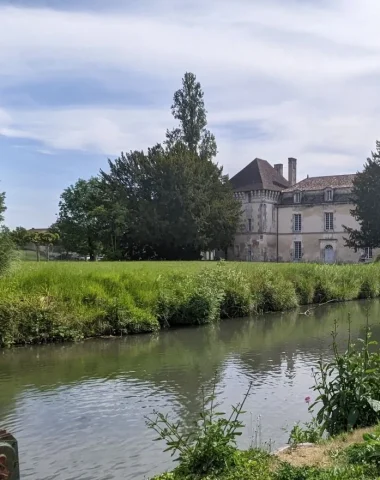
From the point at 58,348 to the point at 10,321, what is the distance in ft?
4.30

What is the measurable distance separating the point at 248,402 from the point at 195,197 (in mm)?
40511

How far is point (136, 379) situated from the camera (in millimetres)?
10086

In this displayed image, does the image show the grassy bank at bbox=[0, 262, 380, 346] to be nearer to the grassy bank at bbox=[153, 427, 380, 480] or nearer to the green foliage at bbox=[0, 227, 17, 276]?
the green foliage at bbox=[0, 227, 17, 276]

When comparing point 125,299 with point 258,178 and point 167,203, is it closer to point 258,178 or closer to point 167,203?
point 167,203

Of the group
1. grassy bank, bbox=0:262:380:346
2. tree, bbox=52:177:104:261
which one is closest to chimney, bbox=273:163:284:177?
tree, bbox=52:177:104:261

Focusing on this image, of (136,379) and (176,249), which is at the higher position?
(176,249)

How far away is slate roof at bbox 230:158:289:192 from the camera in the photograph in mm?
61781

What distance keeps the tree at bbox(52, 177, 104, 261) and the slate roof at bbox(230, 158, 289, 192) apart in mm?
16565

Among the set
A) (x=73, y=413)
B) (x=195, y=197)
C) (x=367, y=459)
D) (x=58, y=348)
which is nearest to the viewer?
(x=367, y=459)

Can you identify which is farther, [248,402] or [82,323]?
[82,323]

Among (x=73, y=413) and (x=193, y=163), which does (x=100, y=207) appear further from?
(x=73, y=413)

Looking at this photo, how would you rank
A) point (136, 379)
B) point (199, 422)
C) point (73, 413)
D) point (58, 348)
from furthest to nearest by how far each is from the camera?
point (58, 348), point (136, 379), point (73, 413), point (199, 422)

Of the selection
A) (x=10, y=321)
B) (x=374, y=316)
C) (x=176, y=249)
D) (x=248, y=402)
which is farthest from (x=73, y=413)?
→ (x=176, y=249)

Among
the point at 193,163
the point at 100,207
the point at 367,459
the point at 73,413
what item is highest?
the point at 193,163
